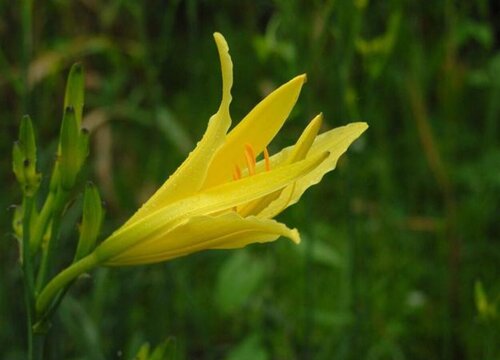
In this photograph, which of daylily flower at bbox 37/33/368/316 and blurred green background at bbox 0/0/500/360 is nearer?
daylily flower at bbox 37/33/368/316

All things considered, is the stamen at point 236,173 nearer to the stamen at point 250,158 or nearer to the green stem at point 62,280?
the stamen at point 250,158

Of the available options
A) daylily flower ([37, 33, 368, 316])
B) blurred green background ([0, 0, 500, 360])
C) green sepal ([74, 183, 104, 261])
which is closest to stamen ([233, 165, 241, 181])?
daylily flower ([37, 33, 368, 316])

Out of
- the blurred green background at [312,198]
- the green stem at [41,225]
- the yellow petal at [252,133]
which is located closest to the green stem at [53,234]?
the green stem at [41,225]

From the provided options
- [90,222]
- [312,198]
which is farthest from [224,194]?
[312,198]

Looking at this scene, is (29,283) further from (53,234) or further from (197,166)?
(197,166)

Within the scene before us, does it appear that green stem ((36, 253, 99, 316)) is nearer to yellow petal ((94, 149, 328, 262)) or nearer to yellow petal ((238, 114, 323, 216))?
yellow petal ((94, 149, 328, 262))

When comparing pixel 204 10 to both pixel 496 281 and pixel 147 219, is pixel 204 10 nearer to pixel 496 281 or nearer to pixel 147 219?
pixel 496 281
